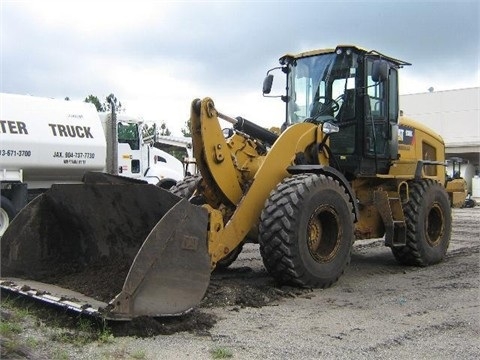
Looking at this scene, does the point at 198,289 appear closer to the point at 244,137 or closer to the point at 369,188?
the point at 244,137

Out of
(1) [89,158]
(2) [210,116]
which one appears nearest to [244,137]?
A: (2) [210,116]

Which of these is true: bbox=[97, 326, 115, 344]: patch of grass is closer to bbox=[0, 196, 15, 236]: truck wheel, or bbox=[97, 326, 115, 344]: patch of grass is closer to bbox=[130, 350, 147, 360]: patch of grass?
bbox=[130, 350, 147, 360]: patch of grass

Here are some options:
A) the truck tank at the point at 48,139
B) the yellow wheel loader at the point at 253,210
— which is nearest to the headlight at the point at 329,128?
the yellow wheel loader at the point at 253,210

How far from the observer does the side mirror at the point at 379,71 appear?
24.1 ft

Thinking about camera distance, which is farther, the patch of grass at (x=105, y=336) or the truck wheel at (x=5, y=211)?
the truck wheel at (x=5, y=211)

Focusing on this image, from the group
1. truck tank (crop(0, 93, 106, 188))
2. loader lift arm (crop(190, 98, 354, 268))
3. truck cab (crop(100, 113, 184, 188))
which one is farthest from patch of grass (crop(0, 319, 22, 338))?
truck cab (crop(100, 113, 184, 188))

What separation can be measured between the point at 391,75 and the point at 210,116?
3590mm

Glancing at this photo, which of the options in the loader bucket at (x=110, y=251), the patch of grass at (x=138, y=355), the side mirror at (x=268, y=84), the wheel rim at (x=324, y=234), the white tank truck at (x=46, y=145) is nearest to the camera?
the patch of grass at (x=138, y=355)

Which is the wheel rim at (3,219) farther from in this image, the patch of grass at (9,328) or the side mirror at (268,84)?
the patch of grass at (9,328)

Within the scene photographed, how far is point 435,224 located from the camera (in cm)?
903

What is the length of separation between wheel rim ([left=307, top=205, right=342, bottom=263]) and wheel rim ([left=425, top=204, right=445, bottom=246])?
8.85ft

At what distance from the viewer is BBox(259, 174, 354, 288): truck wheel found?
6.08 m

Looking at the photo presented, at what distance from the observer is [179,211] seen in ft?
16.3

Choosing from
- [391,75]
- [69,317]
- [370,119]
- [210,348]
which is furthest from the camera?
[391,75]
